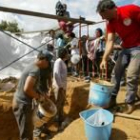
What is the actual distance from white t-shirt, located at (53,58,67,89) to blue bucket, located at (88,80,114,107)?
4.98 feet

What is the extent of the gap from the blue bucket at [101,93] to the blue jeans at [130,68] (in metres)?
0.33

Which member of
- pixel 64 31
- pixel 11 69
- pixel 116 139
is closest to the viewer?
pixel 116 139

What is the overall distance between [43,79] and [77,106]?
1.99 m

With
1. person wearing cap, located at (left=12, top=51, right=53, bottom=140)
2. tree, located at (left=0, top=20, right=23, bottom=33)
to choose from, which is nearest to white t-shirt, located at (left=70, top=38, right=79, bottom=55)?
person wearing cap, located at (left=12, top=51, right=53, bottom=140)

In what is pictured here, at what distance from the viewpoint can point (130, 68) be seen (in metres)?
5.48

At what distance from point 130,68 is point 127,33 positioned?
2.21 feet

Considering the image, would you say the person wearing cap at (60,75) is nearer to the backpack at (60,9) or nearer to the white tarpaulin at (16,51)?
the backpack at (60,9)

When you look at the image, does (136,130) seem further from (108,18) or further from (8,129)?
(8,129)

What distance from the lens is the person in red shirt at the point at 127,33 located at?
530 cm

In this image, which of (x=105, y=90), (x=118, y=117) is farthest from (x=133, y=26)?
(x=118, y=117)

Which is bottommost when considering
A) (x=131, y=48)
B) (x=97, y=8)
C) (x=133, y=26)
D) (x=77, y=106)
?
(x=77, y=106)

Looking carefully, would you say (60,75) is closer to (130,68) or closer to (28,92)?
(28,92)

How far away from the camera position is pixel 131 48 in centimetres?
559

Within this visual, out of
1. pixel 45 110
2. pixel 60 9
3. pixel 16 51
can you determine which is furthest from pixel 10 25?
→ pixel 45 110
